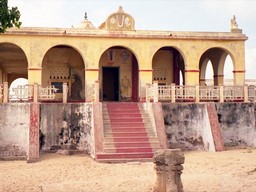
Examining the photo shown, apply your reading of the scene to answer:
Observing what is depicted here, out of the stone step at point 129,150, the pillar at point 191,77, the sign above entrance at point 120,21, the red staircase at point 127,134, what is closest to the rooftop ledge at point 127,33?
the sign above entrance at point 120,21

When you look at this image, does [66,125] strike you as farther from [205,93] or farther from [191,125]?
[205,93]

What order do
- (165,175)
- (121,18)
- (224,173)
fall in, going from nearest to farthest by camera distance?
(165,175)
(224,173)
(121,18)

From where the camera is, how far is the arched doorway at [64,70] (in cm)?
2234

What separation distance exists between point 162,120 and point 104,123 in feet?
8.37

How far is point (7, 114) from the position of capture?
17.0m

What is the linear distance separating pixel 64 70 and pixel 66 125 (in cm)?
571

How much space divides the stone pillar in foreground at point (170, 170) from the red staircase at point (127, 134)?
4.84 meters

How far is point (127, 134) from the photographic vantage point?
16766 millimetres

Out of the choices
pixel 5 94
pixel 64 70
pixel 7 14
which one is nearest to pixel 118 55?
pixel 64 70

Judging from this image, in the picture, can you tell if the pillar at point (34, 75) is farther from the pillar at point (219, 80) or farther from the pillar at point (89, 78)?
the pillar at point (219, 80)

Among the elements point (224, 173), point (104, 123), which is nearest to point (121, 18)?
point (104, 123)

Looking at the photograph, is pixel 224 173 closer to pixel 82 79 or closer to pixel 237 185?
pixel 237 185

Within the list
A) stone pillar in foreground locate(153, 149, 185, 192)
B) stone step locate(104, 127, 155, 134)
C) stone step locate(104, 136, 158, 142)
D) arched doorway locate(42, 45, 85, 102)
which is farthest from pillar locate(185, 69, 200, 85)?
stone pillar in foreground locate(153, 149, 185, 192)

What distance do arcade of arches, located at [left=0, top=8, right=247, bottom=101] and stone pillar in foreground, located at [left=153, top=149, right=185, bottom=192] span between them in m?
8.72
